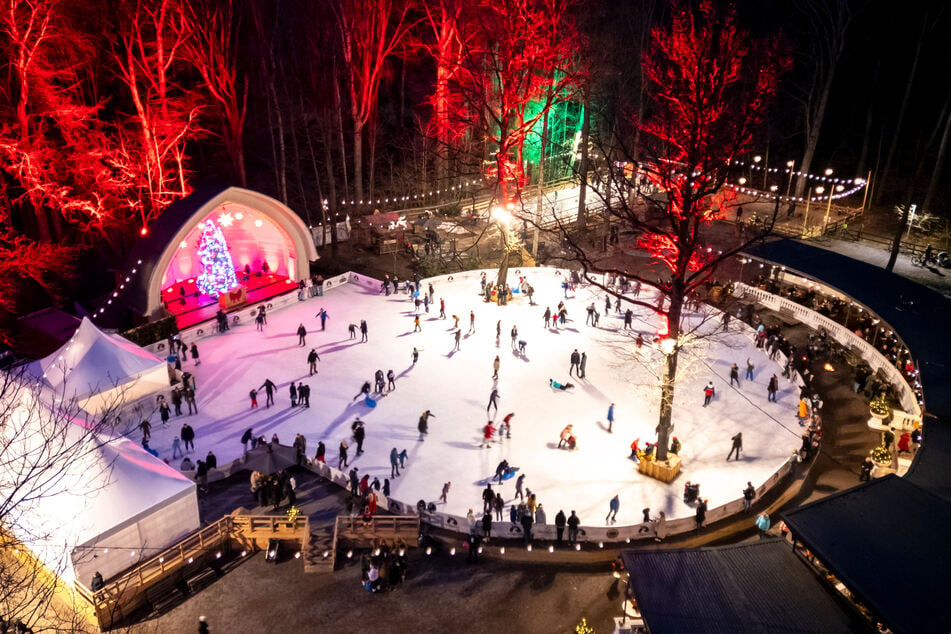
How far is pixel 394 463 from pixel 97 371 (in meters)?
9.86

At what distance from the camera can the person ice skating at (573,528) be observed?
53.6 ft

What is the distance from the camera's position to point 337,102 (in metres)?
38.6

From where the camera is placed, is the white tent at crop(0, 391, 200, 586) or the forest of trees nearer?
the white tent at crop(0, 391, 200, 586)

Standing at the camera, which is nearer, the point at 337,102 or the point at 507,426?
the point at 507,426

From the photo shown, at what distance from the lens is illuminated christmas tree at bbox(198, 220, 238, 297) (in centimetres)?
2864

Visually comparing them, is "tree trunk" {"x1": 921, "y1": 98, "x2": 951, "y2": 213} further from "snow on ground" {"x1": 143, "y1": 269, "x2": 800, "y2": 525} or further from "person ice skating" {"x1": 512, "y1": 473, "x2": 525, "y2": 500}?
"person ice skating" {"x1": 512, "y1": 473, "x2": 525, "y2": 500}

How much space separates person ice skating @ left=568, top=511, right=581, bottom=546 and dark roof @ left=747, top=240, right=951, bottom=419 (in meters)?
10.2

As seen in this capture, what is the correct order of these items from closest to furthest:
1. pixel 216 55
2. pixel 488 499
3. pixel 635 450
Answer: pixel 488 499
pixel 635 450
pixel 216 55

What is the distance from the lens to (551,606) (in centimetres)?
1486

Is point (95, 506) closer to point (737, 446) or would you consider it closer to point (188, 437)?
point (188, 437)

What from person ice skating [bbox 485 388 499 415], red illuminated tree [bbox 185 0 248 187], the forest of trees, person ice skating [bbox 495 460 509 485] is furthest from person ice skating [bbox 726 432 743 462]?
red illuminated tree [bbox 185 0 248 187]

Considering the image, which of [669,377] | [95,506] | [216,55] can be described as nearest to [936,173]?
[669,377]

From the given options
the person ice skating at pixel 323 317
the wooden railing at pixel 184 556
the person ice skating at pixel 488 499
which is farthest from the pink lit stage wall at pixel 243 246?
the person ice skating at pixel 488 499

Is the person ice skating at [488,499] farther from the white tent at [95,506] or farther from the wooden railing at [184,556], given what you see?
the white tent at [95,506]
